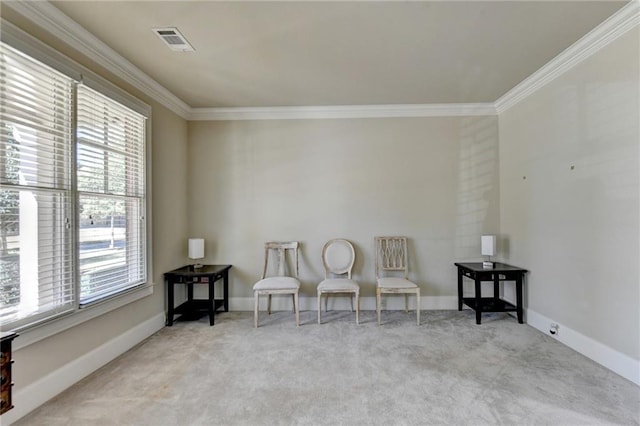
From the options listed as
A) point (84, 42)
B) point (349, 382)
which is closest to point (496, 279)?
point (349, 382)

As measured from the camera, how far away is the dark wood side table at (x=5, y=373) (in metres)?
1.28

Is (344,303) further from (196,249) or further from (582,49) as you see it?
(582,49)

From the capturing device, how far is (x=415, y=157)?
3938mm

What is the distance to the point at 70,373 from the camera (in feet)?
7.13

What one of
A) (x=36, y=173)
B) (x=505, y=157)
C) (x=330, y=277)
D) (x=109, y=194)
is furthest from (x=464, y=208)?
(x=36, y=173)

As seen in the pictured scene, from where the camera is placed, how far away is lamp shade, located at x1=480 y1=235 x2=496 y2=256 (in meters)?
3.54

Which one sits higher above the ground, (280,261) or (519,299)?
(280,261)

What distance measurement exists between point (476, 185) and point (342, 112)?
2033mm

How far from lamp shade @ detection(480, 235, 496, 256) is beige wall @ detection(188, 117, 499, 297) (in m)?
A: 0.30

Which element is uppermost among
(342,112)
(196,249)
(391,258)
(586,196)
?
(342,112)

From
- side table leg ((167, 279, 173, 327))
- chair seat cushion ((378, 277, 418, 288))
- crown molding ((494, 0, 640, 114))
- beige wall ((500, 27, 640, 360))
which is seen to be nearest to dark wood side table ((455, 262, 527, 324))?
beige wall ((500, 27, 640, 360))

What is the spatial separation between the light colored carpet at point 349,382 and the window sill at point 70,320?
453 mm

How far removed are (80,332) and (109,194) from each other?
3.74 ft

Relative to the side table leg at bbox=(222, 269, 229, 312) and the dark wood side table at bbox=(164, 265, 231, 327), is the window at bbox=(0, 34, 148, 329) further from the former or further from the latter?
the side table leg at bbox=(222, 269, 229, 312)
